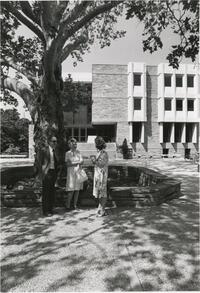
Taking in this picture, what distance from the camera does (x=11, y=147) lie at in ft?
120

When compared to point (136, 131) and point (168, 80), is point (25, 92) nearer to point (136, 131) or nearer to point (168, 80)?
point (136, 131)

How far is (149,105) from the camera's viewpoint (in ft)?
110

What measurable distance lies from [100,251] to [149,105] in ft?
98.9

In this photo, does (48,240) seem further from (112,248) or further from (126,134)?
(126,134)

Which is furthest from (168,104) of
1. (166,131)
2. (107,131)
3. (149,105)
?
(107,131)

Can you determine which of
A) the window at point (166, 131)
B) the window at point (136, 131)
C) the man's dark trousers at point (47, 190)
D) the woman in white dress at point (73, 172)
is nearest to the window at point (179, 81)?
the window at point (166, 131)

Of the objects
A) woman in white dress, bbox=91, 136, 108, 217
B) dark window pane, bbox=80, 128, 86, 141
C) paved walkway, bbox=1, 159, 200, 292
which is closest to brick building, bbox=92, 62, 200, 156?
dark window pane, bbox=80, 128, 86, 141

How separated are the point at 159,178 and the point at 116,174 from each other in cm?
375

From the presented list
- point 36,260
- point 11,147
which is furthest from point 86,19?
point 11,147

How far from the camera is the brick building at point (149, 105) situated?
1287 inches

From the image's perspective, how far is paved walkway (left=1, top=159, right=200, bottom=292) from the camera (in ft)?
12.0

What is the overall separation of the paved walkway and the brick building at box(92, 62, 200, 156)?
26073mm

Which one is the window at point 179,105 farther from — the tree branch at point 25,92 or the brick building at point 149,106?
the tree branch at point 25,92

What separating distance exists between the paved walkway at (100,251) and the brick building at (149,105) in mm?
26073
